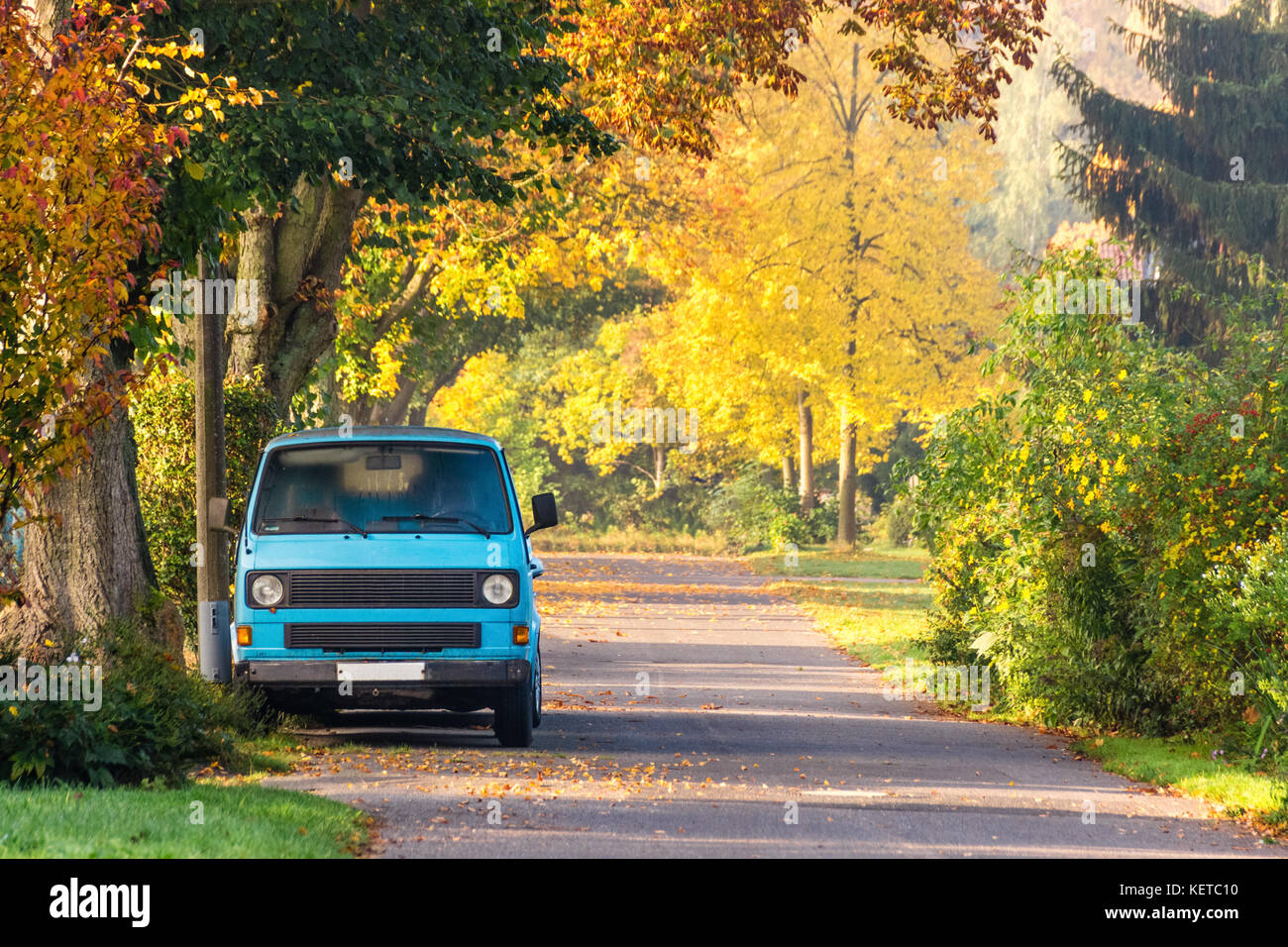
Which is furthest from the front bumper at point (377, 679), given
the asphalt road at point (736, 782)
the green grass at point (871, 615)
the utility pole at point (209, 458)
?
the green grass at point (871, 615)

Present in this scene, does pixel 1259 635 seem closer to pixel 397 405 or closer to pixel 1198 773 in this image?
pixel 1198 773

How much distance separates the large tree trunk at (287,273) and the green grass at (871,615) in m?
7.64

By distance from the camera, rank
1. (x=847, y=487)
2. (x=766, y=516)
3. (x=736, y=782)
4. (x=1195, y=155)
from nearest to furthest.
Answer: (x=736, y=782)
(x=1195, y=155)
(x=847, y=487)
(x=766, y=516)

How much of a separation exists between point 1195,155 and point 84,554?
3545cm

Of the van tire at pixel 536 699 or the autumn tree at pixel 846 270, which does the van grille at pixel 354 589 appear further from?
the autumn tree at pixel 846 270

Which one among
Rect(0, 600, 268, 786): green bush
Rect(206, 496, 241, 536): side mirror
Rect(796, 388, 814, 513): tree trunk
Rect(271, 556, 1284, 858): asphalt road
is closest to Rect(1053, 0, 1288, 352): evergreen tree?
Rect(796, 388, 814, 513): tree trunk

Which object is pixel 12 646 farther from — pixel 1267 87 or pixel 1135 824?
pixel 1267 87

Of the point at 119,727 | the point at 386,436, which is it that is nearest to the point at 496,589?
the point at 386,436

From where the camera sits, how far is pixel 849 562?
4209 centimetres

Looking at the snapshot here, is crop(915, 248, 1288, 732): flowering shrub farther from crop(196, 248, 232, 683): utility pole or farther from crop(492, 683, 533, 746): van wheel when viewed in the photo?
crop(196, 248, 232, 683): utility pole

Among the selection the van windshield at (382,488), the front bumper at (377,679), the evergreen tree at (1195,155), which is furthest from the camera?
the evergreen tree at (1195,155)

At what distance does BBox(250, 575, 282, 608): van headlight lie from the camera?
1126 centimetres

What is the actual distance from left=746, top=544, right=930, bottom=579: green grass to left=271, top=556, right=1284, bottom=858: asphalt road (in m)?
19.6

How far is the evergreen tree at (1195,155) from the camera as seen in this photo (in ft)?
127
